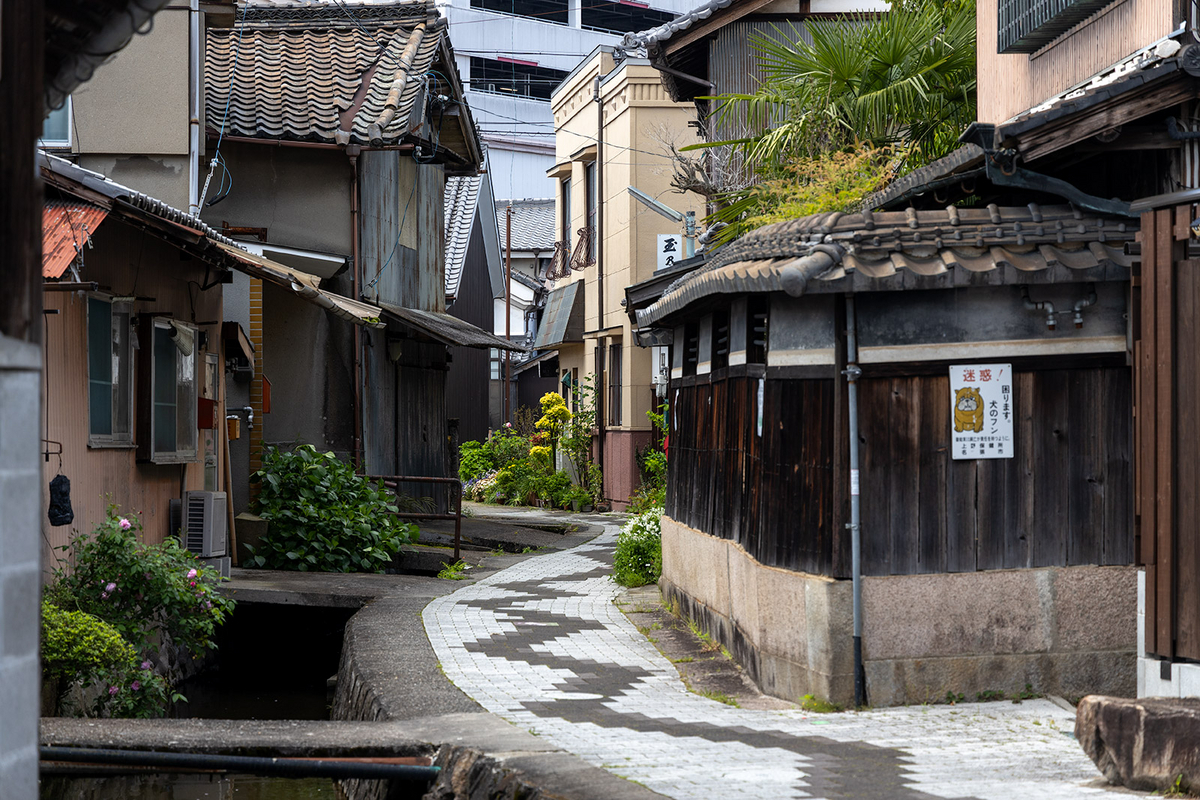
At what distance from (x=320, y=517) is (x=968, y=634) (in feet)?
31.5

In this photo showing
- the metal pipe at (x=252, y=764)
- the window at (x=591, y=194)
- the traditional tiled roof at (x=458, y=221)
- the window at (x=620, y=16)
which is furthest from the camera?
the window at (x=620, y=16)

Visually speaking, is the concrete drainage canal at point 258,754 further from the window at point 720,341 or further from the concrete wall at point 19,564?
the window at point 720,341

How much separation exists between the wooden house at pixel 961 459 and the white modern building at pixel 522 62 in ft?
133

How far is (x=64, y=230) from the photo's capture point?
28.0 feet

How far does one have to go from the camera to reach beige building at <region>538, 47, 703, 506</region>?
86.6 ft

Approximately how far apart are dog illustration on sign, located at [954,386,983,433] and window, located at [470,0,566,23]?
4341cm

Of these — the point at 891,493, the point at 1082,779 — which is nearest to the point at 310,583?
the point at 891,493

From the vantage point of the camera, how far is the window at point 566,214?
32906 millimetres

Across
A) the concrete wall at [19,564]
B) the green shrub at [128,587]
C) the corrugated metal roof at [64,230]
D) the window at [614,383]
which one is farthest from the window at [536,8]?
the concrete wall at [19,564]

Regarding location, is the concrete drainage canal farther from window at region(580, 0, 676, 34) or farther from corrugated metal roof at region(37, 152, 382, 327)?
window at region(580, 0, 676, 34)

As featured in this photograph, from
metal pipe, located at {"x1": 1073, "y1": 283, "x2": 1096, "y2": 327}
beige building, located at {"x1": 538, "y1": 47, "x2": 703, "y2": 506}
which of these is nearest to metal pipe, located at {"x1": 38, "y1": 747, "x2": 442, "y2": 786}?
metal pipe, located at {"x1": 1073, "y1": 283, "x2": 1096, "y2": 327}

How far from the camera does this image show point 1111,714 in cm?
590

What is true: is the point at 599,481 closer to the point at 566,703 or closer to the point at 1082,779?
the point at 566,703

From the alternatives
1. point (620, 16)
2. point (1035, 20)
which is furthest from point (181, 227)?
point (620, 16)
